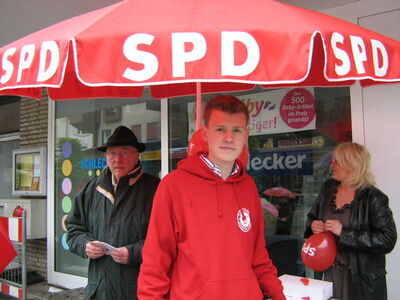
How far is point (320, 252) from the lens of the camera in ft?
9.19

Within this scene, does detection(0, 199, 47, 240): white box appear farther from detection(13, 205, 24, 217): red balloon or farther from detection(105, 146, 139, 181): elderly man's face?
detection(105, 146, 139, 181): elderly man's face

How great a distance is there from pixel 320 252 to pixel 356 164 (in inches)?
27.5

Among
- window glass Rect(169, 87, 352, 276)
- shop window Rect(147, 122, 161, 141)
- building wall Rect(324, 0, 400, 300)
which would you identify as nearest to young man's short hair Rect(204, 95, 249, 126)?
building wall Rect(324, 0, 400, 300)

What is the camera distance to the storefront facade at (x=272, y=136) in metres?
3.64

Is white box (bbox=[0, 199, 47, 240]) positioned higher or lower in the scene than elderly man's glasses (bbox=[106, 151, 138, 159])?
lower

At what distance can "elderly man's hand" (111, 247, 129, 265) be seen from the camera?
2631 millimetres

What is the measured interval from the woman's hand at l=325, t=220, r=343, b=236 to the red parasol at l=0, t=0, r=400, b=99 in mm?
1384

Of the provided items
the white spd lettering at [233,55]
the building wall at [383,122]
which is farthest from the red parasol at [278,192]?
the white spd lettering at [233,55]

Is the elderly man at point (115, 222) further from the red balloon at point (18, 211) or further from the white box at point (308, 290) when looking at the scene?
the red balloon at point (18, 211)

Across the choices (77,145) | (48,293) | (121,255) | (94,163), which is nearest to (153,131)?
(94,163)

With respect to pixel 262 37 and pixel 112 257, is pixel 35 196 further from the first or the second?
pixel 262 37

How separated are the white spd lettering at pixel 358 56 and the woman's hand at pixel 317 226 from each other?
148cm

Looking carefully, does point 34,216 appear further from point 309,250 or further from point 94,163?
point 309,250

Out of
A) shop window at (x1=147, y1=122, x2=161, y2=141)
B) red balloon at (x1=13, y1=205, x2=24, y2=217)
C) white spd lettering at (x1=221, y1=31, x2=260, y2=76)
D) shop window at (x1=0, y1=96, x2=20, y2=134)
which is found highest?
shop window at (x1=0, y1=96, x2=20, y2=134)
